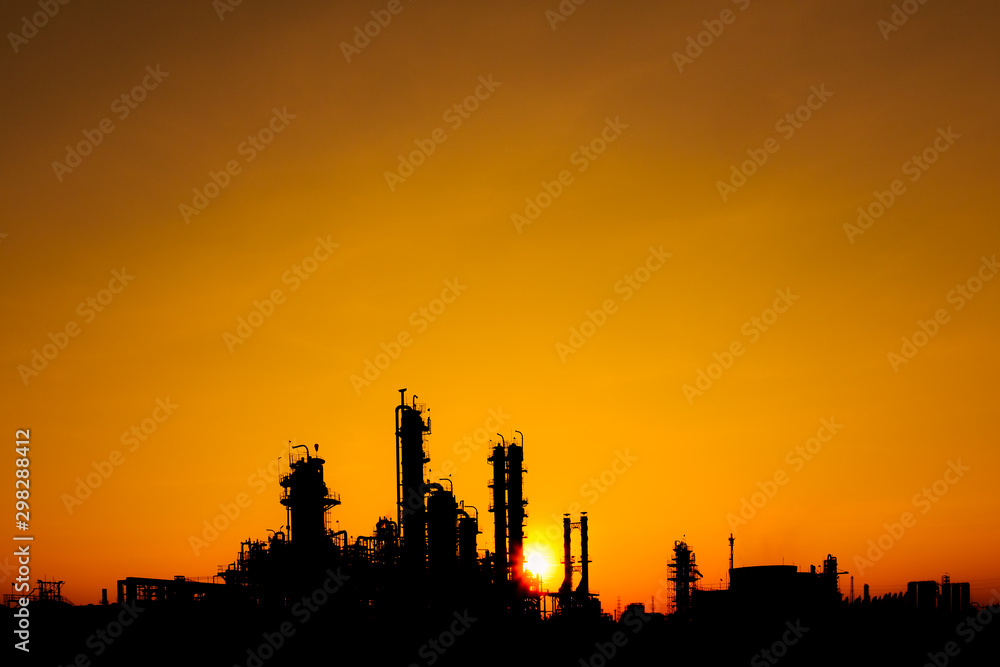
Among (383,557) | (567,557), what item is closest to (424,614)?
(383,557)

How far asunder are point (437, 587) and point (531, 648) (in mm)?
5873

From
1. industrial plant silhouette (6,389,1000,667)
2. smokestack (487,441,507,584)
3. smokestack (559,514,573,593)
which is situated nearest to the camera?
industrial plant silhouette (6,389,1000,667)

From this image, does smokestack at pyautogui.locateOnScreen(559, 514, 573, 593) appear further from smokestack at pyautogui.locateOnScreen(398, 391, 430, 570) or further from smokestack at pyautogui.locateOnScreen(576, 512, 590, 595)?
smokestack at pyautogui.locateOnScreen(398, 391, 430, 570)

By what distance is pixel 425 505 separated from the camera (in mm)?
52531

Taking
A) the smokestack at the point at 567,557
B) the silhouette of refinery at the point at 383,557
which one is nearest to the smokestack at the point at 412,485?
the silhouette of refinery at the point at 383,557

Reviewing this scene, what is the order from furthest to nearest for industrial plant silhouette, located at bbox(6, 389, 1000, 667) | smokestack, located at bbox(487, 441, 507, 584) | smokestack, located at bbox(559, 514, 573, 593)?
smokestack, located at bbox(559, 514, 573, 593)
smokestack, located at bbox(487, 441, 507, 584)
industrial plant silhouette, located at bbox(6, 389, 1000, 667)

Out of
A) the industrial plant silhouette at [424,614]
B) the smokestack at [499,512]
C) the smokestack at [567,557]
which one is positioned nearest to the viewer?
the industrial plant silhouette at [424,614]

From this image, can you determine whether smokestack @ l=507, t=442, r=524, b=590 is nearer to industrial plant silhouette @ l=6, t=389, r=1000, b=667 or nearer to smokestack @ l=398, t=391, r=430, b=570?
industrial plant silhouette @ l=6, t=389, r=1000, b=667

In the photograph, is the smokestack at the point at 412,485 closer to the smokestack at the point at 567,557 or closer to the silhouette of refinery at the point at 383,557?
the silhouette of refinery at the point at 383,557

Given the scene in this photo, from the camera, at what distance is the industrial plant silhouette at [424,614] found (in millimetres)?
47281

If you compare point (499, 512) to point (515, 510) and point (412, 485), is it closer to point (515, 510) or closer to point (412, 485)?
point (515, 510)

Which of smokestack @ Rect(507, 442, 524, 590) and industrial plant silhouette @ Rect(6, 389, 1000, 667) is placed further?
smokestack @ Rect(507, 442, 524, 590)

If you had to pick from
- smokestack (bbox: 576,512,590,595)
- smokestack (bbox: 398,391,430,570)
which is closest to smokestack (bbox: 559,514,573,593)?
smokestack (bbox: 576,512,590,595)

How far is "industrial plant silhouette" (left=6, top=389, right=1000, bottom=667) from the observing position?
1861 inches
